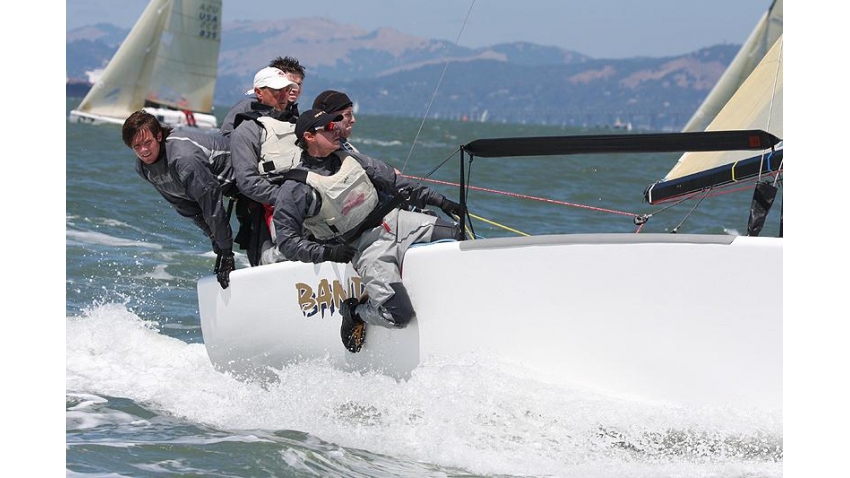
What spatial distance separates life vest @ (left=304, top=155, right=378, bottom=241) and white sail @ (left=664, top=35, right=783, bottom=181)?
5.15 ft

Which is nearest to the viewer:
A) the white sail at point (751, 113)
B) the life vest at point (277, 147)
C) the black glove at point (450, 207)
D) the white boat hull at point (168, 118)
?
the life vest at point (277, 147)

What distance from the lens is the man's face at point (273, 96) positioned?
4609 millimetres

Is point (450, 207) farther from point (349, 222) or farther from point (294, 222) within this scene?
point (294, 222)

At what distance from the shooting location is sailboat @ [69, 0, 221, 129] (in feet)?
90.7

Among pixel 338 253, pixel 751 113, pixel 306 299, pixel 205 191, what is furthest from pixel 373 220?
pixel 751 113

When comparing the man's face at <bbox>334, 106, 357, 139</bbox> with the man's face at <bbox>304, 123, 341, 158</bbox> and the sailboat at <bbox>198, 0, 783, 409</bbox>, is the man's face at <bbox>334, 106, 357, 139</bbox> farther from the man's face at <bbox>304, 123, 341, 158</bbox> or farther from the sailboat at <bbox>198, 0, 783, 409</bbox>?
the sailboat at <bbox>198, 0, 783, 409</bbox>

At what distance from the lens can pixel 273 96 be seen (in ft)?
15.1

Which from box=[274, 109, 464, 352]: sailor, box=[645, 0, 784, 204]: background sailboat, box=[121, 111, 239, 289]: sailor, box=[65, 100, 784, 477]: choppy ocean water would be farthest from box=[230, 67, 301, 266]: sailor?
box=[645, 0, 784, 204]: background sailboat

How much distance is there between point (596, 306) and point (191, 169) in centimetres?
161

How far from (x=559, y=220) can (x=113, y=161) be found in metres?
9.78

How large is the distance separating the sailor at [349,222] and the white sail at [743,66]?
339 cm

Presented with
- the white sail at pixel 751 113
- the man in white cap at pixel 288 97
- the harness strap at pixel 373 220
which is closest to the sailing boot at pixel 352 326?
the harness strap at pixel 373 220

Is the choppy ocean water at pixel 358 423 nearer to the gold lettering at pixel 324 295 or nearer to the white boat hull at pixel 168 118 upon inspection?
the gold lettering at pixel 324 295
